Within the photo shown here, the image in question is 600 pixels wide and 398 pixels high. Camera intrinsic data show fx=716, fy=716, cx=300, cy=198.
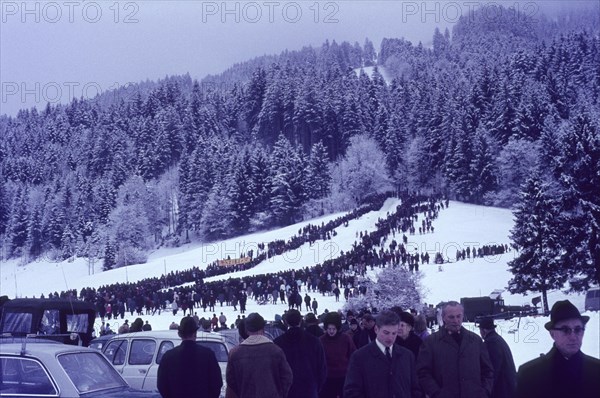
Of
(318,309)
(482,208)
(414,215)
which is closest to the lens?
(318,309)

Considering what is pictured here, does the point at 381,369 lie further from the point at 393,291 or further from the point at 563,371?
the point at 393,291

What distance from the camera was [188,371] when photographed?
641 centimetres

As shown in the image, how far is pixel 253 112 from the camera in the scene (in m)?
137

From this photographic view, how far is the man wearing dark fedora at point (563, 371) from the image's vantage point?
3.64 m

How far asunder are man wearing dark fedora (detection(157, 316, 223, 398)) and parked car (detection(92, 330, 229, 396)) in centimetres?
352

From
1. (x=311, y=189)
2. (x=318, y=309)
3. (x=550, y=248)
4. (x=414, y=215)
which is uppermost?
(x=311, y=189)

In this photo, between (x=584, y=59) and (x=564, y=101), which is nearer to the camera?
(x=564, y=101)

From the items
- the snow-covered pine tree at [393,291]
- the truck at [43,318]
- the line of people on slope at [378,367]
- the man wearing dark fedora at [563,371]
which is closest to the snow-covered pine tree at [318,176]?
the snow-covered pine tree at [393,291]

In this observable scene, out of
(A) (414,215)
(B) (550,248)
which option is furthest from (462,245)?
(B) (550,248)

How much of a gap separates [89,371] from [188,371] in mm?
1035

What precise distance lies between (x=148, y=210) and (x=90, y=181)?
84.3 ft

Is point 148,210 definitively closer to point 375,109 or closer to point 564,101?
point 375,109

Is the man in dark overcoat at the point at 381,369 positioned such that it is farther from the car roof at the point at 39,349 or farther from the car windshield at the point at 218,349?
the car windshield at the point at 218,349

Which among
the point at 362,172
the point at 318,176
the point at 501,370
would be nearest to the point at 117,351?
the point at 501,370
